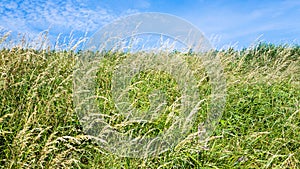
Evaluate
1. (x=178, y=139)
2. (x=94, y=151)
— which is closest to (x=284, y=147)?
(x=178, y=139)

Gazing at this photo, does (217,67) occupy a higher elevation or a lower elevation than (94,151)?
higher

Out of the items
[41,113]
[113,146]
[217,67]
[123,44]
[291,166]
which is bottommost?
[291,166]

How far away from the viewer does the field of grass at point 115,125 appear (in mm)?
2652

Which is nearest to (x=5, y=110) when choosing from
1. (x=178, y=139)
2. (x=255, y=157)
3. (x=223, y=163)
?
(x=178, y=139)

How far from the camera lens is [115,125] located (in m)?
2.80

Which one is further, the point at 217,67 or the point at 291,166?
the point at 217,67

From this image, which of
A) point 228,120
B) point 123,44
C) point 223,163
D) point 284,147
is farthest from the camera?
point 123,44

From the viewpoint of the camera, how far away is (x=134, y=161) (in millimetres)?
2693

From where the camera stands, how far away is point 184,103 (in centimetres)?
359

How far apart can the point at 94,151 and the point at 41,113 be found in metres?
0.62

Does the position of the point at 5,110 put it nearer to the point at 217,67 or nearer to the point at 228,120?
the point at 228,120

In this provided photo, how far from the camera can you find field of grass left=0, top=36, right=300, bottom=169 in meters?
2.65

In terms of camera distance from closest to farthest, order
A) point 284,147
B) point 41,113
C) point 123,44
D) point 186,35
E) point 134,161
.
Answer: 1. point 134,161
2. point 41,113
3. point 284,147
4. point 123,44
5. point 186,35

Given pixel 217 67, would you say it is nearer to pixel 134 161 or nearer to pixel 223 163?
pixel 223 163
